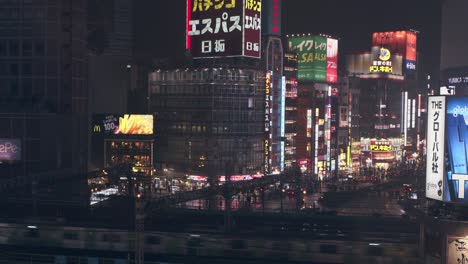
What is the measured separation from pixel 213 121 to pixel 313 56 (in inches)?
1070

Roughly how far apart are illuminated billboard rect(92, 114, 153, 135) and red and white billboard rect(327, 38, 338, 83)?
32.0m

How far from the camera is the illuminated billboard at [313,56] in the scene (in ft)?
318

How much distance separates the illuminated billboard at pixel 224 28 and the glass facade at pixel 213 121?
2453 mm

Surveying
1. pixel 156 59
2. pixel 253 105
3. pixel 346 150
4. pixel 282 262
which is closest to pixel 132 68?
pixel 156 59

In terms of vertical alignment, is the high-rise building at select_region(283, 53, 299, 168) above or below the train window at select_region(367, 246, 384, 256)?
above

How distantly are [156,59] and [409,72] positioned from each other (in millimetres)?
58025

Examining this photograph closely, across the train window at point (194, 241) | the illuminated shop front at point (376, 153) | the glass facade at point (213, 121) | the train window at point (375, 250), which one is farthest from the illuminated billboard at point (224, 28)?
the train window at point (375, 250)

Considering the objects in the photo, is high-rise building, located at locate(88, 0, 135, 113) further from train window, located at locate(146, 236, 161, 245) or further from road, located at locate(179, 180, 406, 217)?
train window, located at locate(146, 236, 161, 245)

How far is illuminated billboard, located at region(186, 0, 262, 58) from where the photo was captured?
7356 cm

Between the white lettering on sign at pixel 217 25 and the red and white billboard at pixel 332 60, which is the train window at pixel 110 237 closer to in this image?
the white lettering on sign at pixel 217 25

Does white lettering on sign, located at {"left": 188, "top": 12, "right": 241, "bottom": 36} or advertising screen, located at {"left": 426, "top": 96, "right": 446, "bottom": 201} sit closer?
advertising screen, located at {"left": 426, "top": 96, "right": 446, "bottom": 201}

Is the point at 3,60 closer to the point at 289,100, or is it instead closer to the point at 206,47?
the point at 206,47

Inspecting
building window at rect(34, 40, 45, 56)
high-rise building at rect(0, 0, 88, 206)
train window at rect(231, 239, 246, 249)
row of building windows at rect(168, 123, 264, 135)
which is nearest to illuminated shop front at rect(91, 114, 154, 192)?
row of building windows at rect(168, 123, 264, 135)

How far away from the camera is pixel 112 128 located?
7912 centimetres
